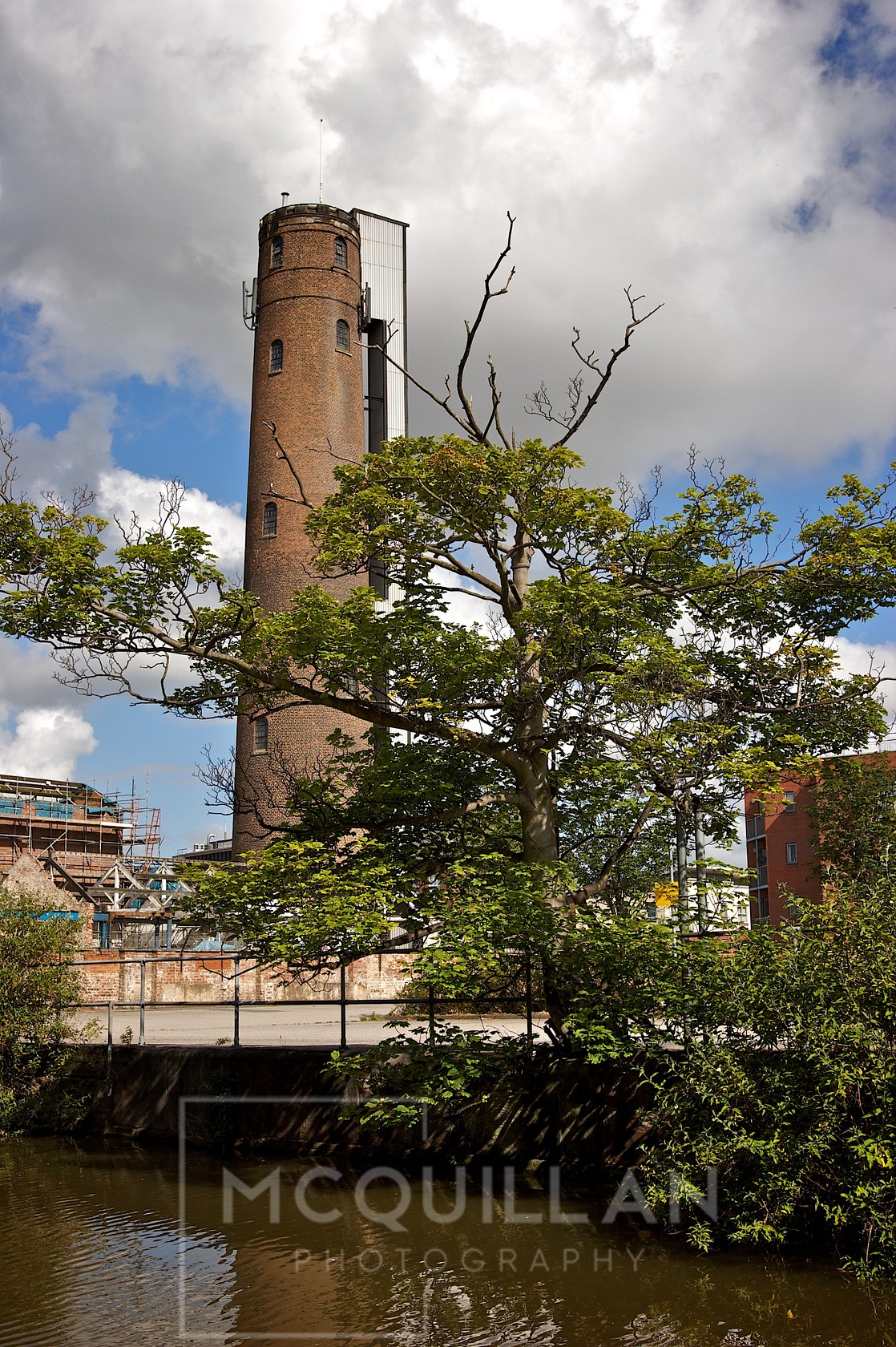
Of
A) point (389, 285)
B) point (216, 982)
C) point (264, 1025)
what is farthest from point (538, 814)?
point (389, 285)

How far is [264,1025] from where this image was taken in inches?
762

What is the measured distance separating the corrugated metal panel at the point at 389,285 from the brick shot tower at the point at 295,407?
14.4 ft

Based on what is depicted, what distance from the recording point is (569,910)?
Answer: 10.0 metres

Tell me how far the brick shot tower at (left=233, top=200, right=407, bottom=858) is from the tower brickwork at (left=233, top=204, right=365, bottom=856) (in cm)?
3

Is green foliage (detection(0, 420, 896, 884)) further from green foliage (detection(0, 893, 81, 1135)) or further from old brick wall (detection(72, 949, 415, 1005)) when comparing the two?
old brick wall (detection(72, 949, 415, 1005))

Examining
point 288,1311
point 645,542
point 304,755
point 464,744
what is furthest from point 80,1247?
point 304,755

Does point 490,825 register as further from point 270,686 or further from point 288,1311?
point 288,1311

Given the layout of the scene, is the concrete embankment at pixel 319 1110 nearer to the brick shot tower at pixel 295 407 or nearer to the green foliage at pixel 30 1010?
the green foliage at pixel 30 1010

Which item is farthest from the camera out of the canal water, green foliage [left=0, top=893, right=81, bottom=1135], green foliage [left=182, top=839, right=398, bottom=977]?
green foliage [left=0, top=893, right=81, bottom=1135]

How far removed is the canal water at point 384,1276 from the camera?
6902 mm

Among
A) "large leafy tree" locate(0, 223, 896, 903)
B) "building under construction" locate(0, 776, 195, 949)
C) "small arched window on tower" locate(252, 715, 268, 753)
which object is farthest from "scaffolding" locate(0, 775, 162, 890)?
"large leafy tree" locate(0, 223, 896, 903)

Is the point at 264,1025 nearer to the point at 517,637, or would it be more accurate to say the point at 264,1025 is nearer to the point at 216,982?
the point at 216,982

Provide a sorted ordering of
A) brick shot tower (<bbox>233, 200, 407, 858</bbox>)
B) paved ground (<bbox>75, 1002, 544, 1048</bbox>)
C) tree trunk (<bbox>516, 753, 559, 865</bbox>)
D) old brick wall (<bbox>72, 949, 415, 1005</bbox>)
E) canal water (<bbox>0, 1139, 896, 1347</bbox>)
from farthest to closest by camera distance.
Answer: brick shot tower (<bbox>233, 200, 407, 858</bbox>) → old brick wall (<bbox>72, 949, 415, 1005</bbox>) → paved ground (<bbox>75, 1002, 544, 1048</bbox>) → tree trunk (<bbox>516, 753, 559, 865</bbox>) → canal water (<bbox>0, 1139, 896, 1347</bbox>)

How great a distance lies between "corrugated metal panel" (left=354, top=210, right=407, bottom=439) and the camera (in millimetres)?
39188
